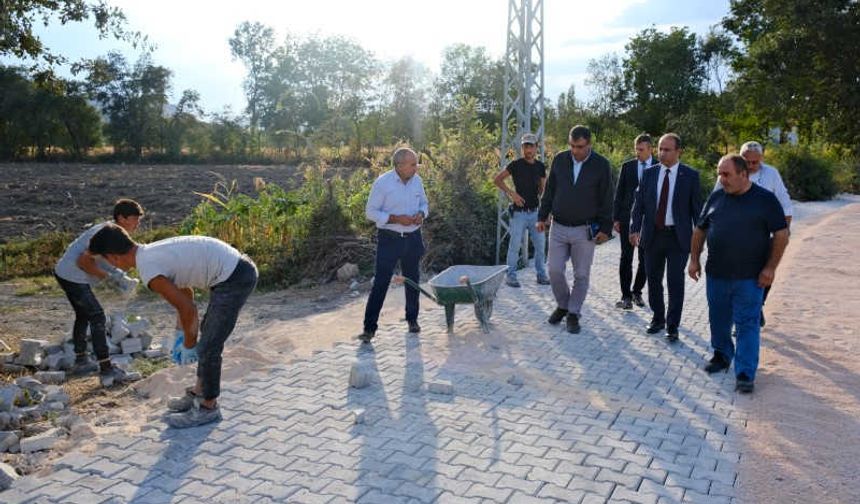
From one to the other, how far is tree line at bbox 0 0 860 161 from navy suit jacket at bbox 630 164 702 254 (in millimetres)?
6367

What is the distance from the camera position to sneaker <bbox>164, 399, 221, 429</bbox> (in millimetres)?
4906

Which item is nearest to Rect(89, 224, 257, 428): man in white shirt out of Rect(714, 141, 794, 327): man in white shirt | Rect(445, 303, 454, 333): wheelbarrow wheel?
Rect(445, 303, 454, 333): wheelbarrow wheel

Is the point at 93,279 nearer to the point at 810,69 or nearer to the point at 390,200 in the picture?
the point at 390,200

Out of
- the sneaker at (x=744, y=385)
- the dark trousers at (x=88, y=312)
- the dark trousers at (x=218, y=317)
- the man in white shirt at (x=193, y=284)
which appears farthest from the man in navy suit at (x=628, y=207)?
the dark trousers at (x=88, y=312)

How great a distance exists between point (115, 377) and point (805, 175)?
25.7 meters

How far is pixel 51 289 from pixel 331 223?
443cm

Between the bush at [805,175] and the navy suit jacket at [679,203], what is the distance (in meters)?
21.5

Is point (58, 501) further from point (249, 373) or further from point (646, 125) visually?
point (646, 125)

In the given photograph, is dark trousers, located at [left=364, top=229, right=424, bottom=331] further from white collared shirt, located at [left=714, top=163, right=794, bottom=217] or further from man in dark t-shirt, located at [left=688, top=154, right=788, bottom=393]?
white collared shirt, located at [left=714, top=163, right=794, bottom=217]

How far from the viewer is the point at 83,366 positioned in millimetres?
6594

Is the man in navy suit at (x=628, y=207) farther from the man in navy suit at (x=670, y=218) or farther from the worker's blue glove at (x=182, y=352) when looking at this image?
the worker's blue glove at (x=182, y=352)

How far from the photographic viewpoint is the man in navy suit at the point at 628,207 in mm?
8227

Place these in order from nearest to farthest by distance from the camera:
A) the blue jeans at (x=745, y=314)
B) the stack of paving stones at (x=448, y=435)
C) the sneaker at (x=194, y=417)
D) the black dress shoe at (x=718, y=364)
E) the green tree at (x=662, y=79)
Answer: the stack of paving stones at (x=448, y=435)
the sneaker at (x=194, y=417)
the blue jeans at (x=745, y=314)
the black dress shoe at (x=718, y=364)
the green tree at (x=662, y=79)

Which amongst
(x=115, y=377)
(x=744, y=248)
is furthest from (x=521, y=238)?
(x=115, y=377)
